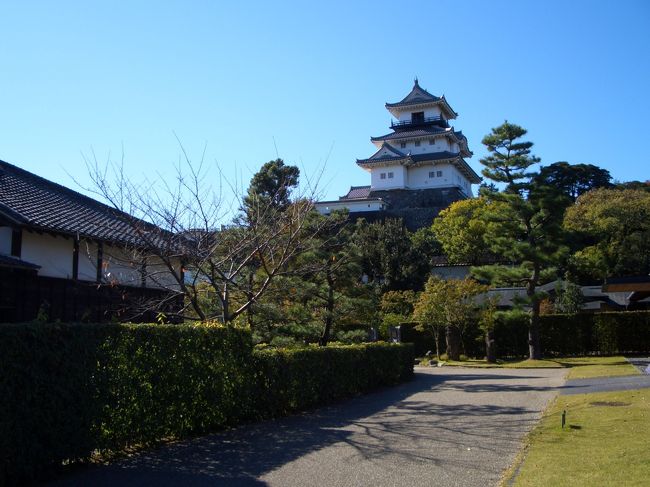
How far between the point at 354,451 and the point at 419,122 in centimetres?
6082

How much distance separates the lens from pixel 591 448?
7469mm

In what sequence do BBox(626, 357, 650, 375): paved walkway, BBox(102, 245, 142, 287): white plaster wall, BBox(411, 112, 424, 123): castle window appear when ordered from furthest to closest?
BBox(411, 112, 424, 123): castle window < BBox(626, 357, 650, 375): paved walkway < BBox(102, 245, 142, 287): white plaster wall

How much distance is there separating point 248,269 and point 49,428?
8.90m

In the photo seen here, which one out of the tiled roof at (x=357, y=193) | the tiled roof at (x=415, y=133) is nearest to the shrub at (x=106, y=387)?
the tiled roof at (x=415, y=133)

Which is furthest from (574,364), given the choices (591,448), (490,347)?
(591,448)

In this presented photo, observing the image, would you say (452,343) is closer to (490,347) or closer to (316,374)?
(490,347)

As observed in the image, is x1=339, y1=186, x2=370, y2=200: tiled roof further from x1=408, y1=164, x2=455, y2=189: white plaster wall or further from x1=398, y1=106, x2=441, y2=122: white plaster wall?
x1=398, y1=106, x2=441, y2=122: white plaster wall

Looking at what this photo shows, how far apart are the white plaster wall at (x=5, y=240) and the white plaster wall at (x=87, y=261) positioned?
1875mm

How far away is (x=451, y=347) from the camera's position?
98.9ft

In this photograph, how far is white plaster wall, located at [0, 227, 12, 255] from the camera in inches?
510

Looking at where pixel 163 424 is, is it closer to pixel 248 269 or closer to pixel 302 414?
pixel 302 414

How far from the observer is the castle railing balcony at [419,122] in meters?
65.0

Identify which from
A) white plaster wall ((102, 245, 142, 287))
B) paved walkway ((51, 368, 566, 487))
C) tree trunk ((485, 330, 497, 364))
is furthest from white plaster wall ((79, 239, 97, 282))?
tree trunk ((485, 330, 497, 364))

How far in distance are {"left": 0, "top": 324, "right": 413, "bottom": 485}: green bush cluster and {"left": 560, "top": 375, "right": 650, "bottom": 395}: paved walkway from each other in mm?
6942
